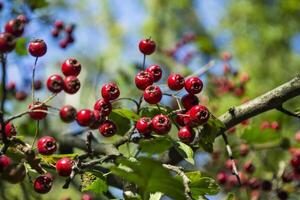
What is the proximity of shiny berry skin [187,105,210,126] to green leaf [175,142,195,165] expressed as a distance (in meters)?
0.12

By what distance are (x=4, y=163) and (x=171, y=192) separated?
2.11 ft

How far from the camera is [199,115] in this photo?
2.26 metres

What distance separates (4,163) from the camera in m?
1.90

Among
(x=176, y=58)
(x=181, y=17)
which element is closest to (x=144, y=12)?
(x=181, y=17)

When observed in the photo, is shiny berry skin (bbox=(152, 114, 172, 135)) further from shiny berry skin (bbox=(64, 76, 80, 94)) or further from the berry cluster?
the berry cluster

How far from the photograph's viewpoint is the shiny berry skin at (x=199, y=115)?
2.25m

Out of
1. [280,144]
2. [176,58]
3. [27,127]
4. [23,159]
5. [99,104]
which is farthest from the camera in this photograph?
[176,58]

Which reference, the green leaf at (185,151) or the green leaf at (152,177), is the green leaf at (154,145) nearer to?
the green leaf at (152,177)

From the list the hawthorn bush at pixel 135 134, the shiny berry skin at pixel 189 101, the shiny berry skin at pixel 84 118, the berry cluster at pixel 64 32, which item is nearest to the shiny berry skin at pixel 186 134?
the hawthorn bush at pixel 135 134

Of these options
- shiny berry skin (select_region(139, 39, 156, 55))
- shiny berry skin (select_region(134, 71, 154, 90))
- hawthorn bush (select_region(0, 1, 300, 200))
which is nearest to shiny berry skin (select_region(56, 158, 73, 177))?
hawthorn bush (select_region(0, 1, 300, 200))

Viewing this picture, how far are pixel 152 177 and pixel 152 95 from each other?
0.65 metres

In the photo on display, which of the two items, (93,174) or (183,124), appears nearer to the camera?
Answer: (93,174)

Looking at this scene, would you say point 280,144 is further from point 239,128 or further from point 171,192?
point 171,192

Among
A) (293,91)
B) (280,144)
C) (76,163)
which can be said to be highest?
(280,144)
